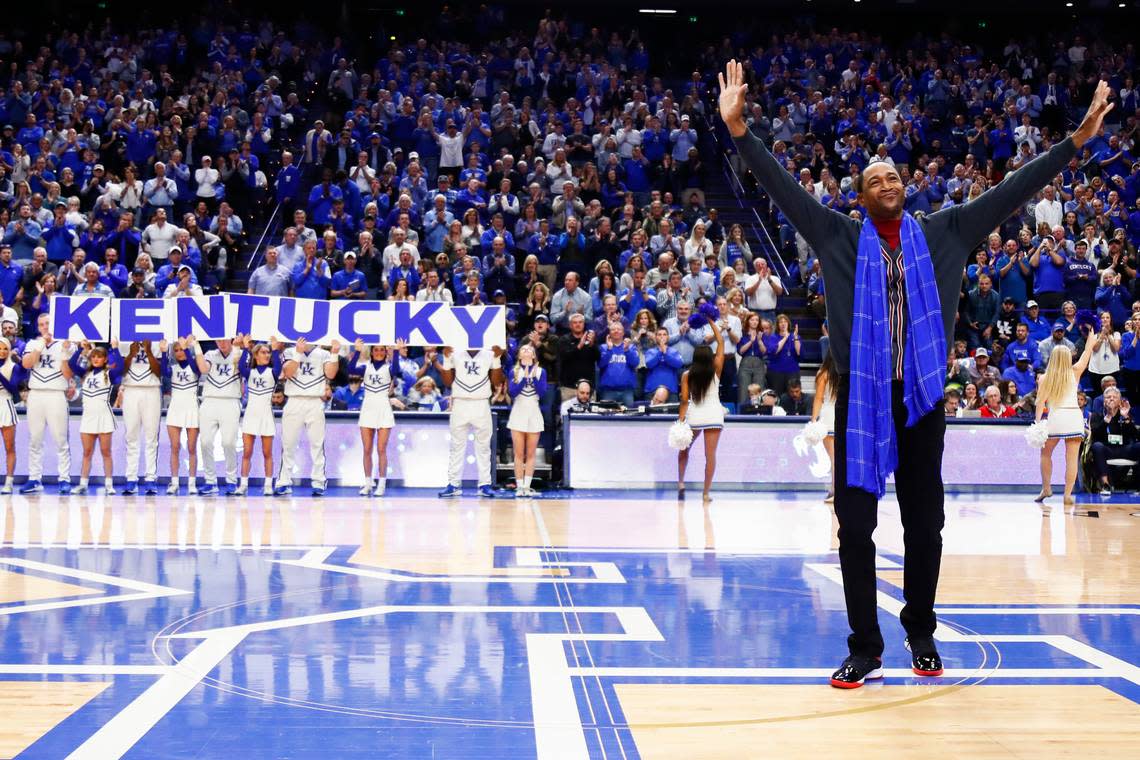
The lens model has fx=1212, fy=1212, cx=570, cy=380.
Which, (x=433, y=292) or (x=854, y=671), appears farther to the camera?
(x=433, y=292)

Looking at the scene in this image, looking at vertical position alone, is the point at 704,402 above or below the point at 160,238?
below

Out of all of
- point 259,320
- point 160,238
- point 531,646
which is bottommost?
point 531,646

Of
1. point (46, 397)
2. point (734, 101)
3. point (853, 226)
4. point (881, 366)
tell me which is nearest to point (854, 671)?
point (881, 366)

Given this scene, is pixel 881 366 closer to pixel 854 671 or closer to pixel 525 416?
pixel 854 671

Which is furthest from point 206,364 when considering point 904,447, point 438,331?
point 904,447

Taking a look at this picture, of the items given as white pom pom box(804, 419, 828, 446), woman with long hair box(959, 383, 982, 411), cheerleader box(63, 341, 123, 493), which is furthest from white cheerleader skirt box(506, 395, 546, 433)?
woman with long hair box(959, 383, 982, 411)

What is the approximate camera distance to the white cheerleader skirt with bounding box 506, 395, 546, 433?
590 inches

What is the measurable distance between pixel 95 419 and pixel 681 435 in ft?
23.7

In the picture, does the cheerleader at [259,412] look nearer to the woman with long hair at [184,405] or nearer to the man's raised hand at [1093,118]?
the woman with long hair at [184,405]

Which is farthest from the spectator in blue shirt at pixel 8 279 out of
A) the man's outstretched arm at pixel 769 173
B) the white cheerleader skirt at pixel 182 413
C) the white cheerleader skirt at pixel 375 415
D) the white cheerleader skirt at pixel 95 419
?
the man's outstretched arm at pixel 769 173

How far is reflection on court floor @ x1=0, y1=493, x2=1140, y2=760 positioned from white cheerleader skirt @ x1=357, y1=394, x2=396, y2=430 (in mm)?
4621

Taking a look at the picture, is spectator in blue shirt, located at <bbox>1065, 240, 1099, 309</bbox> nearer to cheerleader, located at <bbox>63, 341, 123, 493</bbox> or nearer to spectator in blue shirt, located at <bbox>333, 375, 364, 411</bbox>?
spectator in blue shirt, located at <bbox>333, 375, 364, 411</bbox>

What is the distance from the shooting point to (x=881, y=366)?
4.67 metres

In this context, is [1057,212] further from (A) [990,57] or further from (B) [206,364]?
(B) [206,364]
